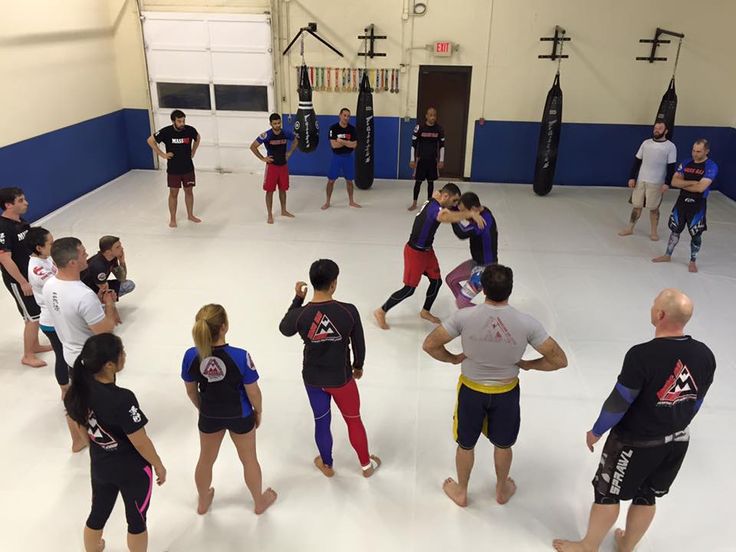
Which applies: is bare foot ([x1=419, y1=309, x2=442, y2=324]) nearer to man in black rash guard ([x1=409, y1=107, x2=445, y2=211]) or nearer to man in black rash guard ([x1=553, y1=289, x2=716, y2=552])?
man in black rash guard ([x1=553, y1=289, x2=716, y2=552])

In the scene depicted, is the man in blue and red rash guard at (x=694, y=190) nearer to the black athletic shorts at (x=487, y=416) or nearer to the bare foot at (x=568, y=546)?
the black athletic shorts at (x=487, y=416)

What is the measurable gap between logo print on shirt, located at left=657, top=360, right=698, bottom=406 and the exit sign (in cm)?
774

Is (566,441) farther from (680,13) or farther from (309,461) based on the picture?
(680,13)

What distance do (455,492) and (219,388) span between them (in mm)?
1564

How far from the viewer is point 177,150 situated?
24.5ft

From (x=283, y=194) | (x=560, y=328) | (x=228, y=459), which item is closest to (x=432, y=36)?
(x=283, y=194)

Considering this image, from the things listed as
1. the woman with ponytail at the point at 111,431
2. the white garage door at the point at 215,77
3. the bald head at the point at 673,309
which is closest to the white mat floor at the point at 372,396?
the woman with ponytail at the point at 111,431

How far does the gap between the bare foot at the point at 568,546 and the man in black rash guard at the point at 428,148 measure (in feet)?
19.3

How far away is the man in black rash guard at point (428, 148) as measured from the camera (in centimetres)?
815

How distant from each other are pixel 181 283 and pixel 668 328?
4.85 metres

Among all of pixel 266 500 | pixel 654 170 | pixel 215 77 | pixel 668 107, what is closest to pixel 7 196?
pixel 266 500

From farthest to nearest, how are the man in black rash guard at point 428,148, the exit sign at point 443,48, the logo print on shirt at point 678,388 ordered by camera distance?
the exit sign at point 443,48 < the man in black rash guard at point 428,148 < the logo print on shirt at point 678,388

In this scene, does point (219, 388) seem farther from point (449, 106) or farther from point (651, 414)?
point (449, 106)

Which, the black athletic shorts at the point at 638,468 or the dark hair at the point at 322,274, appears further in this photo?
the dark hair at the point at 322,274
